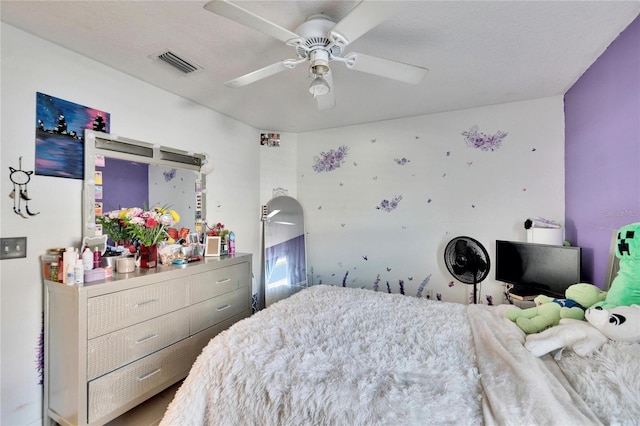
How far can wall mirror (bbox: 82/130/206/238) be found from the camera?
1819 millimetres

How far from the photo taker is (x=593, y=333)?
1.10m

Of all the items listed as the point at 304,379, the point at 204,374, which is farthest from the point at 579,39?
the point at 204,374

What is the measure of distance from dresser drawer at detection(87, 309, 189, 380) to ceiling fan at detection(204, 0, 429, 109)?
5.16ft

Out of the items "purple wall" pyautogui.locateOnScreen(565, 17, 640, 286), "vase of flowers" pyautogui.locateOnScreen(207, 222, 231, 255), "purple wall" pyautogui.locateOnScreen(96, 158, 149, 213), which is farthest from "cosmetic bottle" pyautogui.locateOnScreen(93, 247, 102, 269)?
"purple wall" pyautogui.locateOnScreen(565, 17, 640, 286)

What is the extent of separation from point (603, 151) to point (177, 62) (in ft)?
9.25

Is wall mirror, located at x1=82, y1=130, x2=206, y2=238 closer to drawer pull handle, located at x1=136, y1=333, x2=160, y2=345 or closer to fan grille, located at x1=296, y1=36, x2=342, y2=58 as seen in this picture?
drawer pull handle, located at x1=136, y1=333, x2=160, y2=345

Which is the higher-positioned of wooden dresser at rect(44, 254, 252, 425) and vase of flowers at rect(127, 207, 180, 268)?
vase of flowers at rect(127, 207, 180, 268)

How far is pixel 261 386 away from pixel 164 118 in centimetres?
219

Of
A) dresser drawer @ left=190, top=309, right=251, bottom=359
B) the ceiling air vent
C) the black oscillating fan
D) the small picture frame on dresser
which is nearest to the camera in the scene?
the ceiling air vent

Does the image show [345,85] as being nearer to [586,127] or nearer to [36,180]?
[586,127]

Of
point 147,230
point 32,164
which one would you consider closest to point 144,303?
point 147,230

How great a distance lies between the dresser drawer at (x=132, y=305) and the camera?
1.50m

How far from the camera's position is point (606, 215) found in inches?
67.9

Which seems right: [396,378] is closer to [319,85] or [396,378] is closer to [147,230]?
[319,85]
